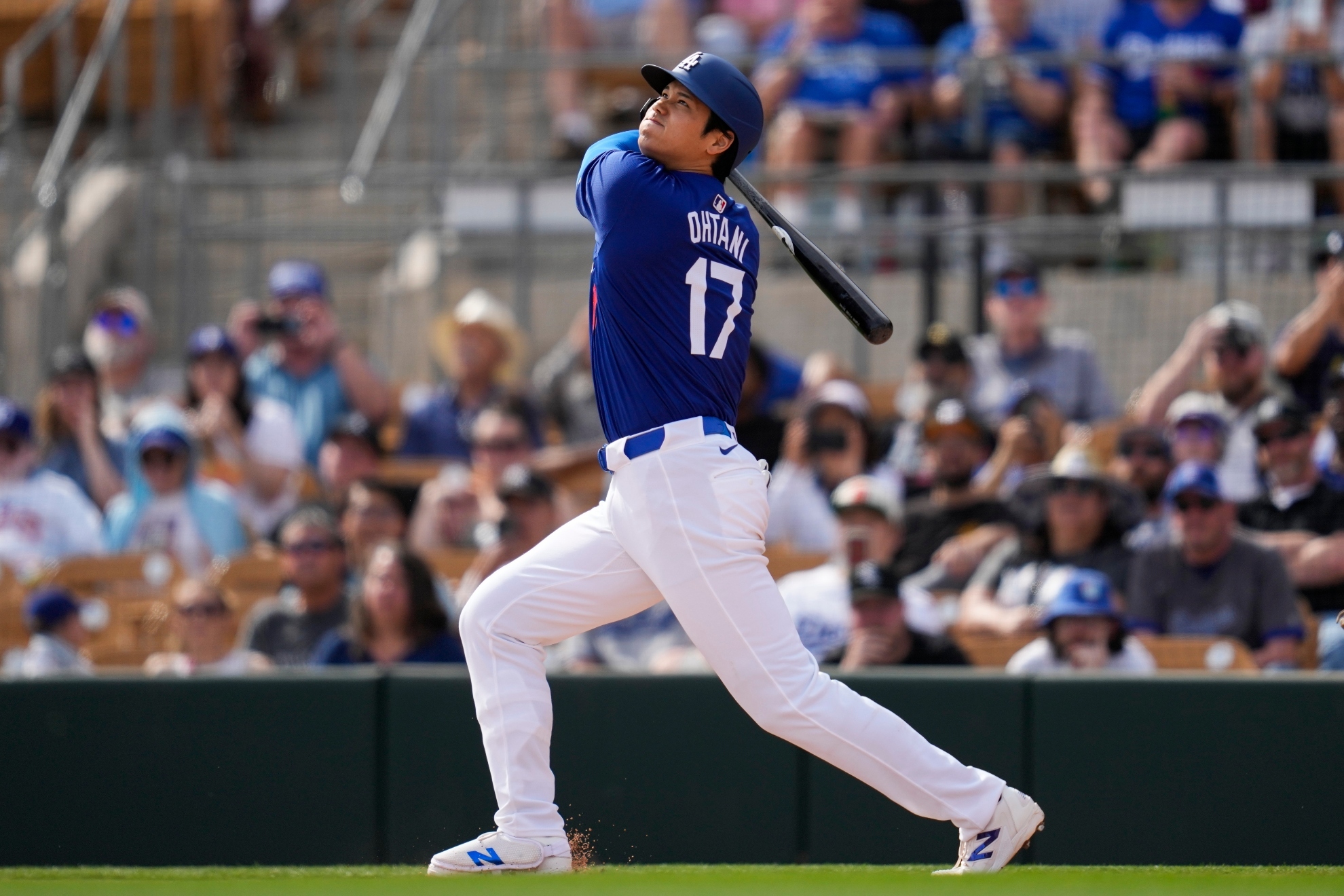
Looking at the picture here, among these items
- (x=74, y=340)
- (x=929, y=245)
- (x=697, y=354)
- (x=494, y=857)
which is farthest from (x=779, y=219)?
(x=74, y=340)

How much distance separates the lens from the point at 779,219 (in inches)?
194

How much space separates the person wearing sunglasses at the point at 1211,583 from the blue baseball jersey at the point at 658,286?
3.06 metres

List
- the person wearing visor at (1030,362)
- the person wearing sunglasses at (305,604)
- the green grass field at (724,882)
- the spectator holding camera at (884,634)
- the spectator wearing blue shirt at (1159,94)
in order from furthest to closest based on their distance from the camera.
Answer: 1. the spectator wearing blue shirt at (1159,94)
2. the person wearing visor at (1030,362)
3. the person wearing sunglasses at (305,604)
4. the spectator holding camera at (884,634)
5. the green grass field at (724,882)

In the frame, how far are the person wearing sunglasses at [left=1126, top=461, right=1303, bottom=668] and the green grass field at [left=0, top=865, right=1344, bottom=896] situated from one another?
1.71 m

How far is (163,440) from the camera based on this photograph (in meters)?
8.44

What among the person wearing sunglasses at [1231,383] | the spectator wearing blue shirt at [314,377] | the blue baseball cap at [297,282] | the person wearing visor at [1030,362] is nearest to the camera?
the person wearing sunglasses at [1231,383]

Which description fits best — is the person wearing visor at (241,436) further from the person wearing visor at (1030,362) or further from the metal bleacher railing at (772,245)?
the person wearing visor at (1030,362)

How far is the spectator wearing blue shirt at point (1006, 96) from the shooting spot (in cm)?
1011

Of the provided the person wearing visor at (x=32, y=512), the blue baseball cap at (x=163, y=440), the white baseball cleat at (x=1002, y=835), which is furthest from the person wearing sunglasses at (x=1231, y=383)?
the person wearing visor at (x=32, y=512)

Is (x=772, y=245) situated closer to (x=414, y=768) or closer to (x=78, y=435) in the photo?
(x=78, y=435)

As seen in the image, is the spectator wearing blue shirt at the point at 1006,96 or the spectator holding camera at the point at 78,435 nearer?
the spectator holding camera at the point at 78,435

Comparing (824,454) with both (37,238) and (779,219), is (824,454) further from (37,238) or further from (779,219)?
(37,238)

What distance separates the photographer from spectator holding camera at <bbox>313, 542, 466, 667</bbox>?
696 centimetres

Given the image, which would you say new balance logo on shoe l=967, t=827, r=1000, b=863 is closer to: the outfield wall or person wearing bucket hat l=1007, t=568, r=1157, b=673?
the outfield wall
